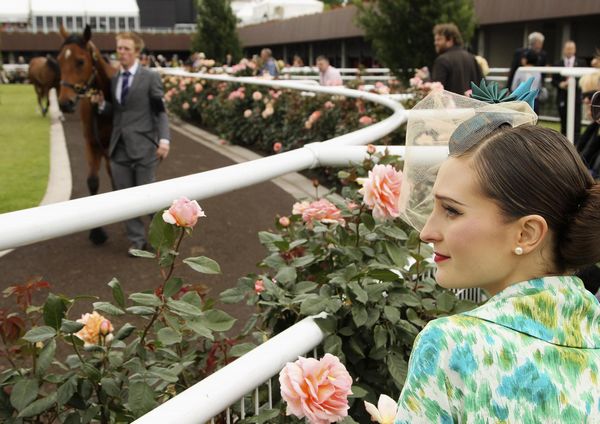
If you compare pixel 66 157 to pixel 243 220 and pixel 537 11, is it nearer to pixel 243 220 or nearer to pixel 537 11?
pixel 243 220

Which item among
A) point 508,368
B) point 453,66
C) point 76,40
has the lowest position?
point 508,368

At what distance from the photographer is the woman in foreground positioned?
45.5 inches

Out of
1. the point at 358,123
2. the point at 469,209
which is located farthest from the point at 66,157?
the point at 469,209

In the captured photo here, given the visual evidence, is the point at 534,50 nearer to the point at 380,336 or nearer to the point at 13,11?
the point at 380,336

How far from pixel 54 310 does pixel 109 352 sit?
0.26m

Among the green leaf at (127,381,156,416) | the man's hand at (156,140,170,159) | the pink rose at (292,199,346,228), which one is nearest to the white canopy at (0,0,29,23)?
the man's hand at (156,140,170,159)

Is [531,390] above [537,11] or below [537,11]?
below

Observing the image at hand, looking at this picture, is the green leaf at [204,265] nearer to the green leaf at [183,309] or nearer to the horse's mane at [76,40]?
the green leaf at [183,309]

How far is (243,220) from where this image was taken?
7.70 meters

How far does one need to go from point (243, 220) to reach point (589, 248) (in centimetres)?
651

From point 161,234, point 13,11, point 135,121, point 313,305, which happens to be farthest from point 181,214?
point 13,11

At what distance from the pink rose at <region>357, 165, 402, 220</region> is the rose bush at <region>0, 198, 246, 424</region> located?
0.64 m

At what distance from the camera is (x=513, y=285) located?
1257 millimetres

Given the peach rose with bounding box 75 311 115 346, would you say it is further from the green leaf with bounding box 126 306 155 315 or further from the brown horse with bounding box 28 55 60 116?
the brown horse with bounding box 28 55 60 116
